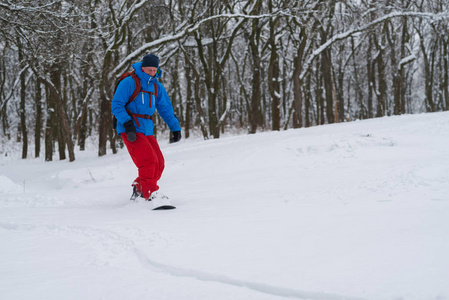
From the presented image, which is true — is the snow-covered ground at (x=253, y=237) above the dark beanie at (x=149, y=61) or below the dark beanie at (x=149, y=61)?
below

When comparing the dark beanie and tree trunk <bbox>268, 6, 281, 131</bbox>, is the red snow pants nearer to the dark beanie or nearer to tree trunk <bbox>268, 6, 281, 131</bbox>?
the dark beanie

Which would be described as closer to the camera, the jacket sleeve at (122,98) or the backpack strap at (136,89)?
the jacket sleeve at (122,98)

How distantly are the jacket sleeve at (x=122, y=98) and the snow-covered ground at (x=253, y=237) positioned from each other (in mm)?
1022

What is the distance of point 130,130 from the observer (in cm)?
A: 402

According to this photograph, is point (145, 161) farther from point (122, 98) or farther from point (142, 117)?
point (122, 98)

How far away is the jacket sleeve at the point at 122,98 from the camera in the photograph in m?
4.07

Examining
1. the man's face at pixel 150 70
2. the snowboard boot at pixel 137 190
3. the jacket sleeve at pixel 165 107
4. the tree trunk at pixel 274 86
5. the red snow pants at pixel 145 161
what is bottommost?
the snowboard boot at pixel 137 190

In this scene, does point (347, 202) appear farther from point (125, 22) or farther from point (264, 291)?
point (125, 22)

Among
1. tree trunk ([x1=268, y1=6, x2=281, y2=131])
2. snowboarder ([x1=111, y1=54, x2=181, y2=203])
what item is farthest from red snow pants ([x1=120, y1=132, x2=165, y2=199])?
tree trunk ([x1=268, y1=6, x2=281, y2=131])

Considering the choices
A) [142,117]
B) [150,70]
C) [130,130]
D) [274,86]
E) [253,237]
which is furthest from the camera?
[274,86]

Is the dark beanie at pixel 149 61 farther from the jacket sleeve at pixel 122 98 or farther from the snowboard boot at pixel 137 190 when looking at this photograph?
the snowboard boot at pixel 137 190

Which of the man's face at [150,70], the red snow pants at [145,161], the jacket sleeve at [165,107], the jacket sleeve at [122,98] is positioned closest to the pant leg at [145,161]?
the red snow pants at [145,161]

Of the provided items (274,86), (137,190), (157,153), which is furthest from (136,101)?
(274,86)

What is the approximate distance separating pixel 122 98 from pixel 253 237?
7.82 ft
